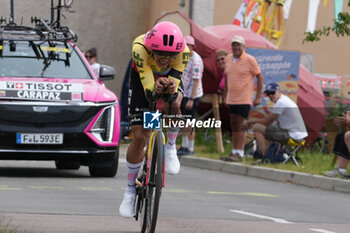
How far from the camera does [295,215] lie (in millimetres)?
9648

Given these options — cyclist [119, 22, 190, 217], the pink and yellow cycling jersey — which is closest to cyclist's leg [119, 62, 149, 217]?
cyclist [119, 22, 190, 217]

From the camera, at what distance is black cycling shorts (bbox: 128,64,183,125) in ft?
25.3

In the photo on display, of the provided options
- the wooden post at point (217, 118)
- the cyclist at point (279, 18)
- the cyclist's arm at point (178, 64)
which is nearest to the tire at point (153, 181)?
the cyclist's arm at point (178, 64)

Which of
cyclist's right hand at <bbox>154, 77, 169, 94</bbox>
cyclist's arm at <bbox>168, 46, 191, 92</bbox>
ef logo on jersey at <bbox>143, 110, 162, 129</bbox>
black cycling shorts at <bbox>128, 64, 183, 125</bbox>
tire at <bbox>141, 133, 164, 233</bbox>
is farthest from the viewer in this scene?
black cycling shorts at <bbox>128, 64, 183, 125</bbox>

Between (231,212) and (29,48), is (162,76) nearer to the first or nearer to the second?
(231,212)

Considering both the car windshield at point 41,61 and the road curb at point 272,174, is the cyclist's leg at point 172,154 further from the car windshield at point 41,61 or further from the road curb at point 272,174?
the road curb at point 272,174

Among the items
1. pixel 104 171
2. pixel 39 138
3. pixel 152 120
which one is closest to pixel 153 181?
pixel 152 120

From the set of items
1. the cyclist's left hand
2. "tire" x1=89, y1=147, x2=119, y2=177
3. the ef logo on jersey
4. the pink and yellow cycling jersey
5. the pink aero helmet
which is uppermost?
the pink aero helmet

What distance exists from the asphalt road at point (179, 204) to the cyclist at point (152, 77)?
583mm

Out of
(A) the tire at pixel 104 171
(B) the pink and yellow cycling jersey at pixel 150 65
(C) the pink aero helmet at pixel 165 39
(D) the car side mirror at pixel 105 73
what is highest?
(C) the pink aero helmet at pixel 165 39

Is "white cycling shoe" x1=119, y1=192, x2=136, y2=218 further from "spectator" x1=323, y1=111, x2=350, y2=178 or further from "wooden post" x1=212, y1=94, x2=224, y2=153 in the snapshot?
"wooden post" x1=212, y1=94, x2=224, y2=153

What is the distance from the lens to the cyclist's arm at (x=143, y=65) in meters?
7.37

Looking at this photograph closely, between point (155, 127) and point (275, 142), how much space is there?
26.7 feet

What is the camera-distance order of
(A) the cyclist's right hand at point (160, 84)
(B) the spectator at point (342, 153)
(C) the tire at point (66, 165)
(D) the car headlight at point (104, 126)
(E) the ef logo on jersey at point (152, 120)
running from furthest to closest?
(C) the tire at point (66, 165) < (B) the spectator at point (342, 153) < (D) the car headlight at point (104, 126) < (E) the ef logo on jersey at point (152, 120) < (A) the cyclist's right hand at point (160, 84)
